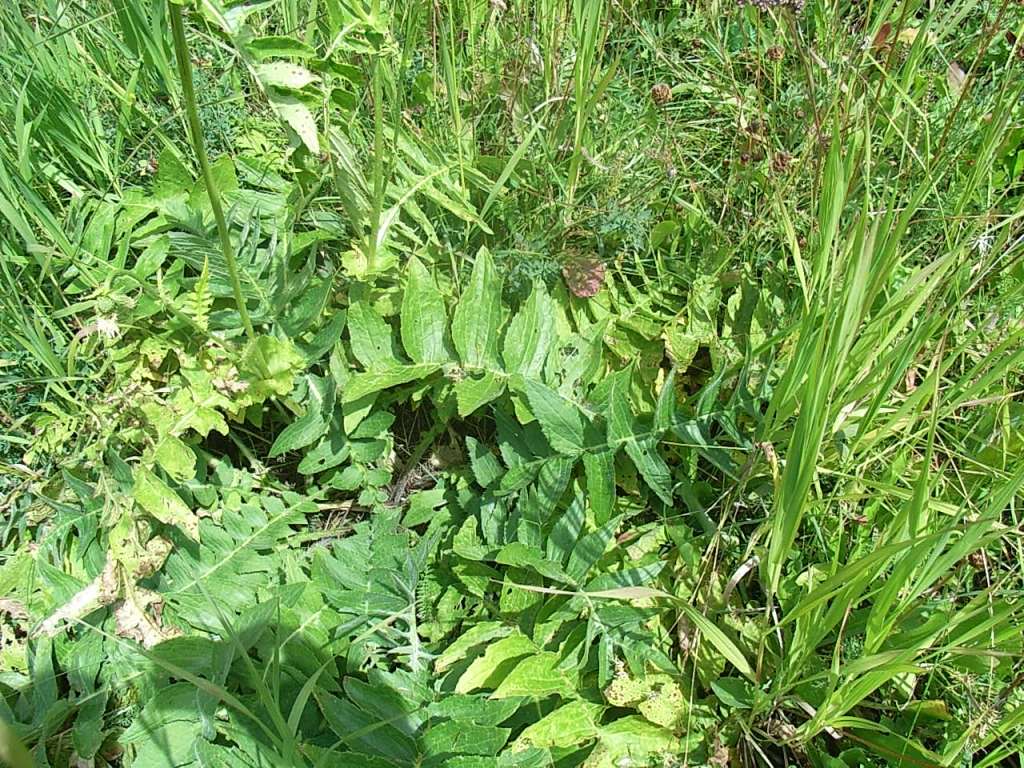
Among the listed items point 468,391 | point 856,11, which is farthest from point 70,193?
point 856,11

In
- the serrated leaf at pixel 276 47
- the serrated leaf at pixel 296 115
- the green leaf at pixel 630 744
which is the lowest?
the green leaf at pixel 630 744

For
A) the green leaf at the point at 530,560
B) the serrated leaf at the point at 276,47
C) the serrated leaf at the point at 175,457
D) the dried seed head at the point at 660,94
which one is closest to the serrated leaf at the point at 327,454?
the serrated leaf at the point at 175,457

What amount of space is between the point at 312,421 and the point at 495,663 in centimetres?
73

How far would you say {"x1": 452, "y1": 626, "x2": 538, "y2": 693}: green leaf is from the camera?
1.60m

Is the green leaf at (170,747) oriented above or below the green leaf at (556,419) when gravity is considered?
below

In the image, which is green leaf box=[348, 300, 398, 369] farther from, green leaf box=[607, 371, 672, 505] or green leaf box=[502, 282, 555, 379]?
green leaf box=[607, 371, 672, 505]

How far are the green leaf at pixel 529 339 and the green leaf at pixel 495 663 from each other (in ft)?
1.94

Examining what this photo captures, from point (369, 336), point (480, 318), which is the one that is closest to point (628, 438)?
point (480, 318)

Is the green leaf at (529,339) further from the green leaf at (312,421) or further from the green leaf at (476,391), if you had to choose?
the green leaf at (312,421)

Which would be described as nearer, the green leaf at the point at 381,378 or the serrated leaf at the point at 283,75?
the serrated leaf at the point at 283,75

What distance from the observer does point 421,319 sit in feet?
6.14

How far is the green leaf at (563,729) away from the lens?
1531 mm

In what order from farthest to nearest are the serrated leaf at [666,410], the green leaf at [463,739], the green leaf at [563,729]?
the serrated leaf at [666,410]
the green leaf at [563,729]
the green leaf at [463,739]

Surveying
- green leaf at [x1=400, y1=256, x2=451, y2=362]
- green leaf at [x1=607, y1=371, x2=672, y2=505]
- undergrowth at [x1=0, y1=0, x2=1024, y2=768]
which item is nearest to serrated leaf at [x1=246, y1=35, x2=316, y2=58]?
undergrowth at [x1=0, y1=0, x2=1024, y2=768]
